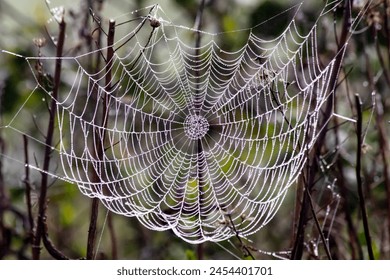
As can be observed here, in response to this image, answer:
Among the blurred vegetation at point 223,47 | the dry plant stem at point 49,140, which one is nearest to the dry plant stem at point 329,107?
the dry plant stem at point 49,140

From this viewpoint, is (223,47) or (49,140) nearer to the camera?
(49,140)

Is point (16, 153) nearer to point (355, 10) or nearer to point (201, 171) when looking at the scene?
point (201, 171)

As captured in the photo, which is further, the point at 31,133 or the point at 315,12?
the point at 31,133

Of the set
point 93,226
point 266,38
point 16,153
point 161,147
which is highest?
point 266,38

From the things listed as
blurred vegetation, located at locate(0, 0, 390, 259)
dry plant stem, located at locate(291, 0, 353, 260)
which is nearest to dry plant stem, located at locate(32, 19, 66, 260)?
dry plant stem, located at locate(291, 0, 353, 260)

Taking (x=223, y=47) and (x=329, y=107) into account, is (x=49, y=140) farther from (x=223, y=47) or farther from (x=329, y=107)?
(x=223, y=47)

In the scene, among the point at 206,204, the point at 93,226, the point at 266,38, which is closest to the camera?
the point at 93,226

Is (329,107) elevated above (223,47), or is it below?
below

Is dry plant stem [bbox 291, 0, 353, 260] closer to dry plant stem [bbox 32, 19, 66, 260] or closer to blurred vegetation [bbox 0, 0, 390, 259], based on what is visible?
dry plant stem [bbox 32, 19, 66, 260]

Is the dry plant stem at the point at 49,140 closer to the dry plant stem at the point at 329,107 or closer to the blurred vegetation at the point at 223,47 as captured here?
the dry plant stem at the point at 329,107

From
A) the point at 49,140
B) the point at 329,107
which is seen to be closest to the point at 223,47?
the point at 329,107

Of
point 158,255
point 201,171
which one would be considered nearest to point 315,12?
point 201,171
